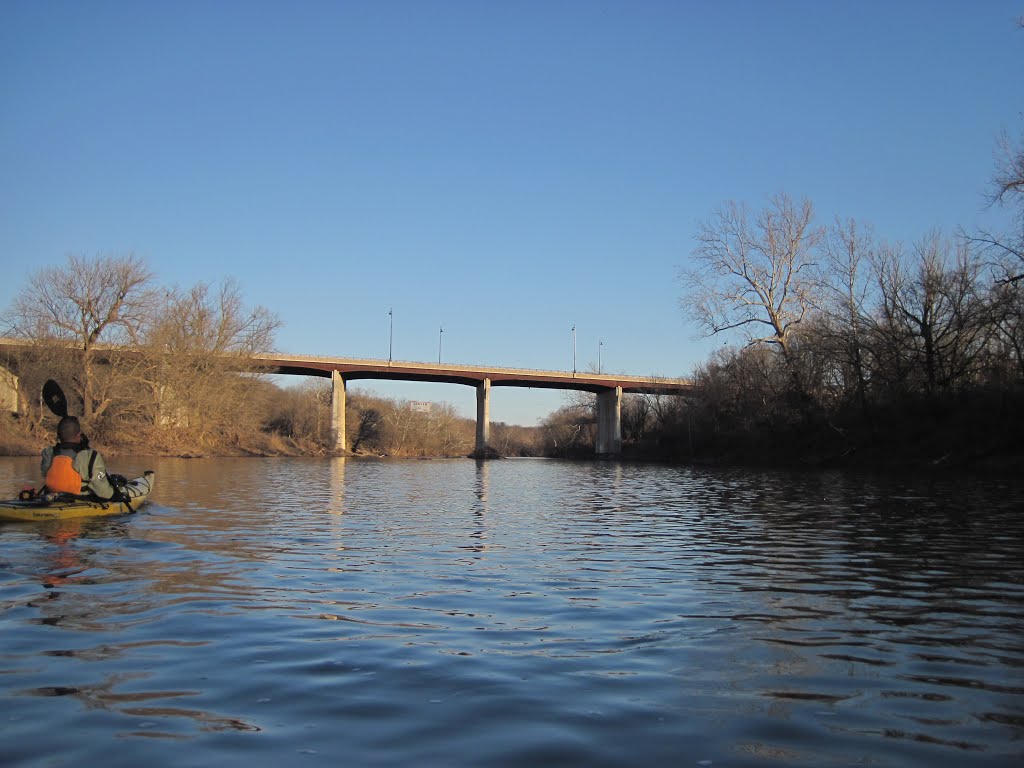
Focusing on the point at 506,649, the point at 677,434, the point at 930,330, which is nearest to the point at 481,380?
the point at 677,434

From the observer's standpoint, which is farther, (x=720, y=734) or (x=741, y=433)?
(x=741, y=433)

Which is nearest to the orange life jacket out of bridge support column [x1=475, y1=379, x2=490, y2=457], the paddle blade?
the paddle blade

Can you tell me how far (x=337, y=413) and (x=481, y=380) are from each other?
17.5 metres

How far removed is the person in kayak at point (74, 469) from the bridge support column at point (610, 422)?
76244 millimetres

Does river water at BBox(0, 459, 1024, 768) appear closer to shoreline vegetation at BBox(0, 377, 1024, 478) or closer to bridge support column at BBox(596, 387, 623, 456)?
shoreline vegetation at BBox(0, 377, 1024, 478)

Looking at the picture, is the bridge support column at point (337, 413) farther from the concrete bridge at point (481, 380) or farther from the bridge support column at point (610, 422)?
the bridge support column at point (610, 422)

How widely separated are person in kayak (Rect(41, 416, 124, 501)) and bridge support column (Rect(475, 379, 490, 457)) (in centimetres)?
8038

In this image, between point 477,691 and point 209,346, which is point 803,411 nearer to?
point 209,346

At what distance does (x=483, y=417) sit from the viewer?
318 feet

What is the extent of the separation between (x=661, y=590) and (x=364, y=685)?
4.79 m

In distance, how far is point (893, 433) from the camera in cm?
4788

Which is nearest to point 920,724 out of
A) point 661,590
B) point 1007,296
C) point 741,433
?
point 661,590

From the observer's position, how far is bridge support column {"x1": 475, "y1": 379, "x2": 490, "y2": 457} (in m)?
96.7

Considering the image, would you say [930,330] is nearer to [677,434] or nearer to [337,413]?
[677,434]
